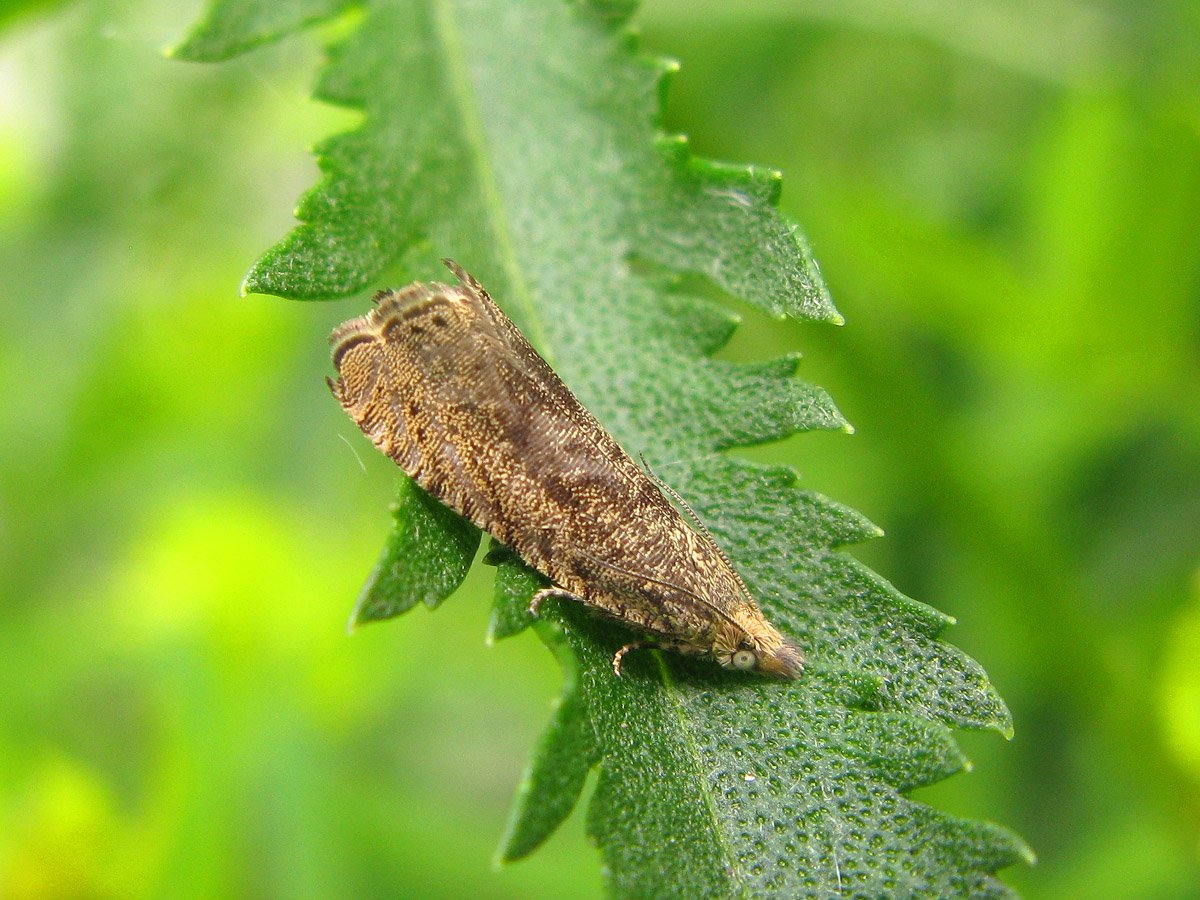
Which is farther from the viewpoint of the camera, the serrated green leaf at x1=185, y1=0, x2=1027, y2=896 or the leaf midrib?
the leaf midrib

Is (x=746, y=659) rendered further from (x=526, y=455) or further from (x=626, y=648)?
(x=526, y=455)

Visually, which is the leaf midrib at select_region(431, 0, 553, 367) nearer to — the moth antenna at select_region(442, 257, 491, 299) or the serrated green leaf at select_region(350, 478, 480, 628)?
the moth antenna at select_region(442, 257, 491, 299)

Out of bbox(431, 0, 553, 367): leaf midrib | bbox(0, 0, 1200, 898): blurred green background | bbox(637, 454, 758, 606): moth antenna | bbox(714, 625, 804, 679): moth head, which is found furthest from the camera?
bbox(0, 0, 1200, 898): blurred green background

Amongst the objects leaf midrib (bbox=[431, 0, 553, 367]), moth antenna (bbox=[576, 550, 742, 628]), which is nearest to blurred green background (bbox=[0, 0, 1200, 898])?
leaf midrib (bbox=[431, 0, 553, 367])

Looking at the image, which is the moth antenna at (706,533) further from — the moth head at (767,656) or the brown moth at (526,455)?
the moth head at (767,656)

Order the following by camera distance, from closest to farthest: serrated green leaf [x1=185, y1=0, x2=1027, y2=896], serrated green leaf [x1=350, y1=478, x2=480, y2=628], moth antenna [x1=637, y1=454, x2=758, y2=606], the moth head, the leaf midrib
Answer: serrated green leaf [x1=185, y1=0, x2=1027, y2=896] → serrated green leaf [x1=350, y1=478, x2=480, y2=628] → the moth head → moth antenna [x1=637, y1=454, x2=758, y2=606] → the leaf midrib

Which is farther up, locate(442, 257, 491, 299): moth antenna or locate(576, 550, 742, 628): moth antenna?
locate(442, 257, 491, 299): moth antenna

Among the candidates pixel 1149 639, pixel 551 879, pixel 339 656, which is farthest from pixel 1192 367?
pixel 339 656
